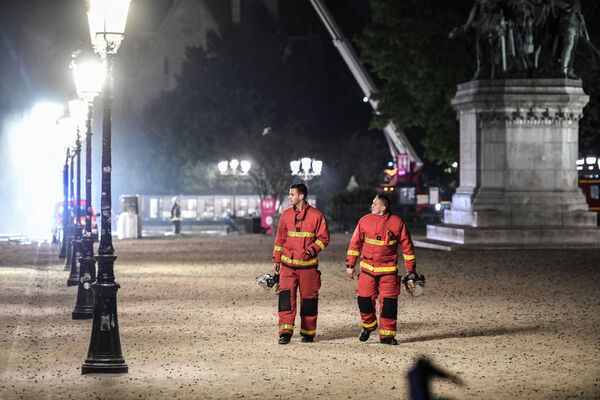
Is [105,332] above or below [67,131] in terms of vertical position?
below

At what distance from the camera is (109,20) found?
14719mm

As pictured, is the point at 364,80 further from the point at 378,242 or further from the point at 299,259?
the point at 378,242

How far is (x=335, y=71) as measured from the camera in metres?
107

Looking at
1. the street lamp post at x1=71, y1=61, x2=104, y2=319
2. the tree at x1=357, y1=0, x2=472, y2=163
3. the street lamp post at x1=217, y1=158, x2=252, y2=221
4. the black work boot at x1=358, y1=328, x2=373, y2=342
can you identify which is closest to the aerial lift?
the street lamp post at x1=217, y1=158, x2=252, y2=221

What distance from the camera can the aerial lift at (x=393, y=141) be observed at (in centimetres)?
7731

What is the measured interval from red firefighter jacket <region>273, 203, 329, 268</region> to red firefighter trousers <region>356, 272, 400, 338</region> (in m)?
0.61

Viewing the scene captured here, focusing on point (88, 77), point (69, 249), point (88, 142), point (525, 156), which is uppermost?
point (88, 77)

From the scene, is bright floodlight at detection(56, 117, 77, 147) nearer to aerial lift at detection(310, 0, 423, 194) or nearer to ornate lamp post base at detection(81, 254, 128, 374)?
ornate lamp post base at detection(81, 254, 128, 374)

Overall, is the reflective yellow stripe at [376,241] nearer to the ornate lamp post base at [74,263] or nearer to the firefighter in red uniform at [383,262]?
the firefighter in red uniform at [383,262]

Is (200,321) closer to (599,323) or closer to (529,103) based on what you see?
(599,323)

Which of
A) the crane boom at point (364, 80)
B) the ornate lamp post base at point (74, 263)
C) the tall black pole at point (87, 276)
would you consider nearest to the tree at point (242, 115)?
the crane boom at point (364, 80)

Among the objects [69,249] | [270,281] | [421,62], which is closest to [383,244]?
[270,281]

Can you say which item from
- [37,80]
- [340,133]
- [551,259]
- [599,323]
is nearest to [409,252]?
[599,323]

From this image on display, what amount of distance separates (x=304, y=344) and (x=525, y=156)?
24.8 metres
